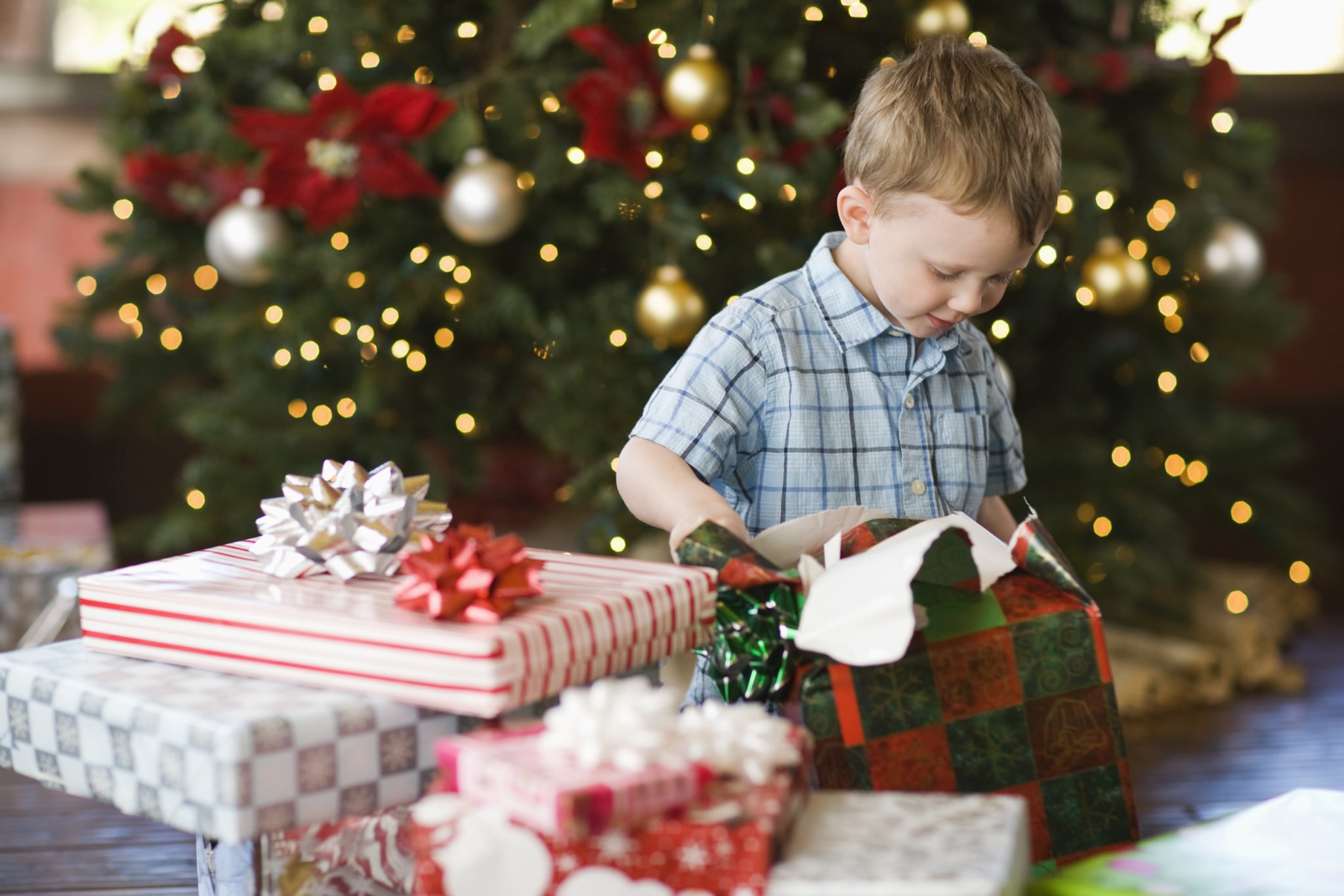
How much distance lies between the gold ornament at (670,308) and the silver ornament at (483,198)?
0.72ft

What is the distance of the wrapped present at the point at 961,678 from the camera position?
0.67m

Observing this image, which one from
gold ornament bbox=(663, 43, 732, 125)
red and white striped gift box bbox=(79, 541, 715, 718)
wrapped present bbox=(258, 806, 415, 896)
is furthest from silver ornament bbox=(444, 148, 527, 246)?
wrapped present bbox=(258, 806, 415, 896)

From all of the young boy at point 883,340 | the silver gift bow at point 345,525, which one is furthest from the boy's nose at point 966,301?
the silver gift bow at point 345,525

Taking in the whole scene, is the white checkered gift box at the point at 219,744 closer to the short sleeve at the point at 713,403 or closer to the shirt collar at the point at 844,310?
the short sleeve at the point at 713,403

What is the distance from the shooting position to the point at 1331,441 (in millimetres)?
3219

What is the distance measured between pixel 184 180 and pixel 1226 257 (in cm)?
159

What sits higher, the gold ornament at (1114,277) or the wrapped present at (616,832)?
the gold ornament at (1114,277)

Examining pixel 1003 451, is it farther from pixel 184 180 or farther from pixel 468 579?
pixel 184 180

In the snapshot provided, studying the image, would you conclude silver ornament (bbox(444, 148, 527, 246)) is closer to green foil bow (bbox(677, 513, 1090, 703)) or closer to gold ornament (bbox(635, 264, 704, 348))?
gold ornament (bbox(635, 264, 704, 348))

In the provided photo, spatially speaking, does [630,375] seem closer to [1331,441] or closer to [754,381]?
[754,381]

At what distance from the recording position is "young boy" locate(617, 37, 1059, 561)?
0.80 m

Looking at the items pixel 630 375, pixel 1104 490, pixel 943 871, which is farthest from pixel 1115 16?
pixel 943 871

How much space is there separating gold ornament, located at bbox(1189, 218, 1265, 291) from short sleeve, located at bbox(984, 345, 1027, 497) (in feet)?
3.55

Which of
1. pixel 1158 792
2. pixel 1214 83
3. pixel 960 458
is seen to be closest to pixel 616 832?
pixel 960 458
